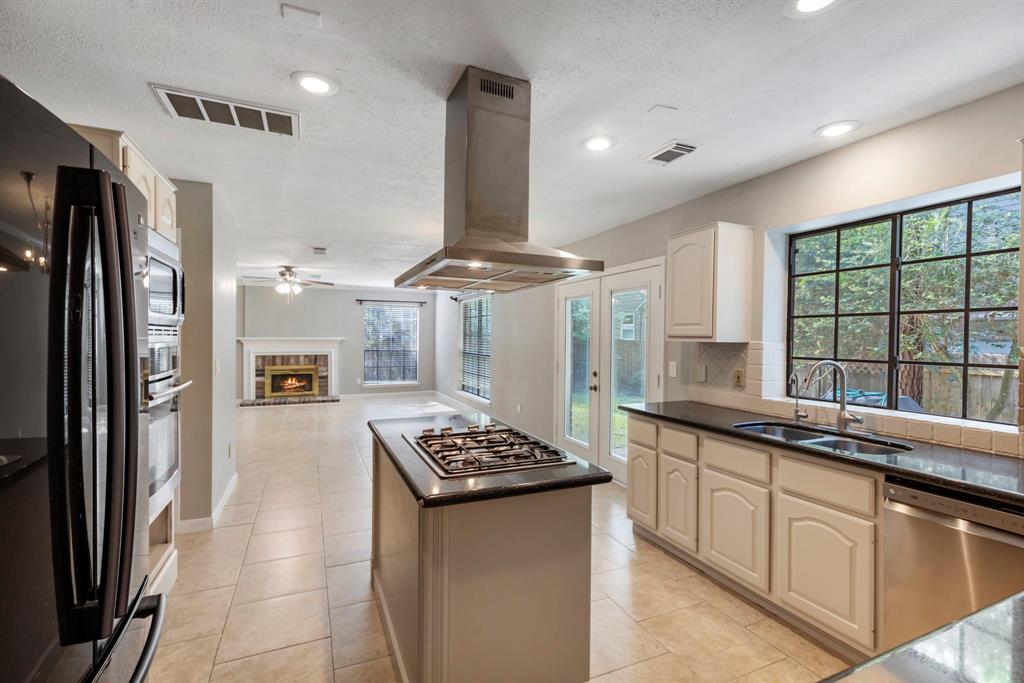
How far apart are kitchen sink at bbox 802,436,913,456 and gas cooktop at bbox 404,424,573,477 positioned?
4.36 feet

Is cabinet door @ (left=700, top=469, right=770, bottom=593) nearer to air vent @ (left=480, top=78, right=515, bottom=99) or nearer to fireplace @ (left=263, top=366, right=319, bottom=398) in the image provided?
air vent @ (left=480, top=78, right=515, bottom=99)

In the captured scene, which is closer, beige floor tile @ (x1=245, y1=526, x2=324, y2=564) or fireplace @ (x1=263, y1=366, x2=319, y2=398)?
beige floor tile @ (x1=245, y1=526, x2=324, y2=564)

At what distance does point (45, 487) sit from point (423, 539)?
1063mm

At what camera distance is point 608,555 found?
309 cm

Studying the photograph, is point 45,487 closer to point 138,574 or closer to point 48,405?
point 48,405

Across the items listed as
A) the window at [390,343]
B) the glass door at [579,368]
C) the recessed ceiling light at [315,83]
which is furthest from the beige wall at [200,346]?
the window at [390,343]

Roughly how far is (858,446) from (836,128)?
1615 mm

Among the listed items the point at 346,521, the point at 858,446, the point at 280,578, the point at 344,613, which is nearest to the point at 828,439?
the point at 858,446

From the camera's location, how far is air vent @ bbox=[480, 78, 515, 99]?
1.97 metres

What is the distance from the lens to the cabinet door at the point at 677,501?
282 centimetres

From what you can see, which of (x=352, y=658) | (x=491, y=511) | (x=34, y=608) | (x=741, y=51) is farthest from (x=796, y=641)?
(x=34, y=608)

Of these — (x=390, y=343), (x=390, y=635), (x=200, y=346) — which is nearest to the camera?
(x=390, y=635)

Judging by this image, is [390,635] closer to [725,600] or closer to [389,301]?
[725,600]

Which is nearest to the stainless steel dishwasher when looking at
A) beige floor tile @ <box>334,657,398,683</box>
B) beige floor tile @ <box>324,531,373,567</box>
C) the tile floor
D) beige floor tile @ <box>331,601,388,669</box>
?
the tile floor
